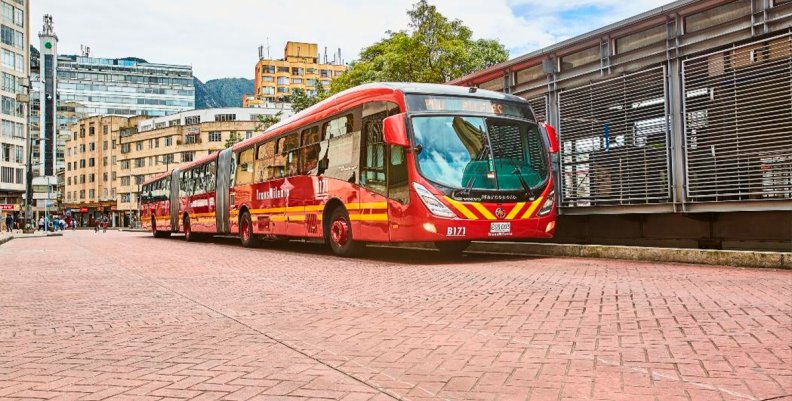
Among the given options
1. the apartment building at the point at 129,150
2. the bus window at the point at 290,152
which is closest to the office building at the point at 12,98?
the apartment building at the point at 129,150

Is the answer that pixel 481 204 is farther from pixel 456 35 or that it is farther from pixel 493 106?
pixel 456 35

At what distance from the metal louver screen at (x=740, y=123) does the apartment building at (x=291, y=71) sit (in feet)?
372

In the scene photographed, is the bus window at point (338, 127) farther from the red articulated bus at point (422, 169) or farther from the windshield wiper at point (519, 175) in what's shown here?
the windshield wiper at point (519, 175)

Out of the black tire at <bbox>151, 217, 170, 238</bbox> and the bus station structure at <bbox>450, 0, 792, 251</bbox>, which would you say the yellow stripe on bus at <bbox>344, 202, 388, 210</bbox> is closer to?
the bus station structure at <bbox>450, 0, 792, 251</bbox>

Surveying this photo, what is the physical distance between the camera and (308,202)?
50.5ft

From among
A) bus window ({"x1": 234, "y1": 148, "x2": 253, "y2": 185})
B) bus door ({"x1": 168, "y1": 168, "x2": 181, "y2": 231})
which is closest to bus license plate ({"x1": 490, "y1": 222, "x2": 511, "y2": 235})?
bus window ({"x1": 234, "y1": 148, "x2": 253, "y2": 185})

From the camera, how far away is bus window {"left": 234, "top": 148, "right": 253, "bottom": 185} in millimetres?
19703

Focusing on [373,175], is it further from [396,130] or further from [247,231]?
[247,231]

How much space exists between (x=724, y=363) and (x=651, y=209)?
365 inches

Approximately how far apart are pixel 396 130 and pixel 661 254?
479 centimetres

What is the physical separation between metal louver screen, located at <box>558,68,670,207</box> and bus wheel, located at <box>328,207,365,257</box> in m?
4.79

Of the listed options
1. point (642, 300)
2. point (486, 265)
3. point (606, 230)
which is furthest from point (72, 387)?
point (606, 230)

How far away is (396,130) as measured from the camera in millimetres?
11664

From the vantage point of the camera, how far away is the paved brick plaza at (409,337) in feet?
12.5
